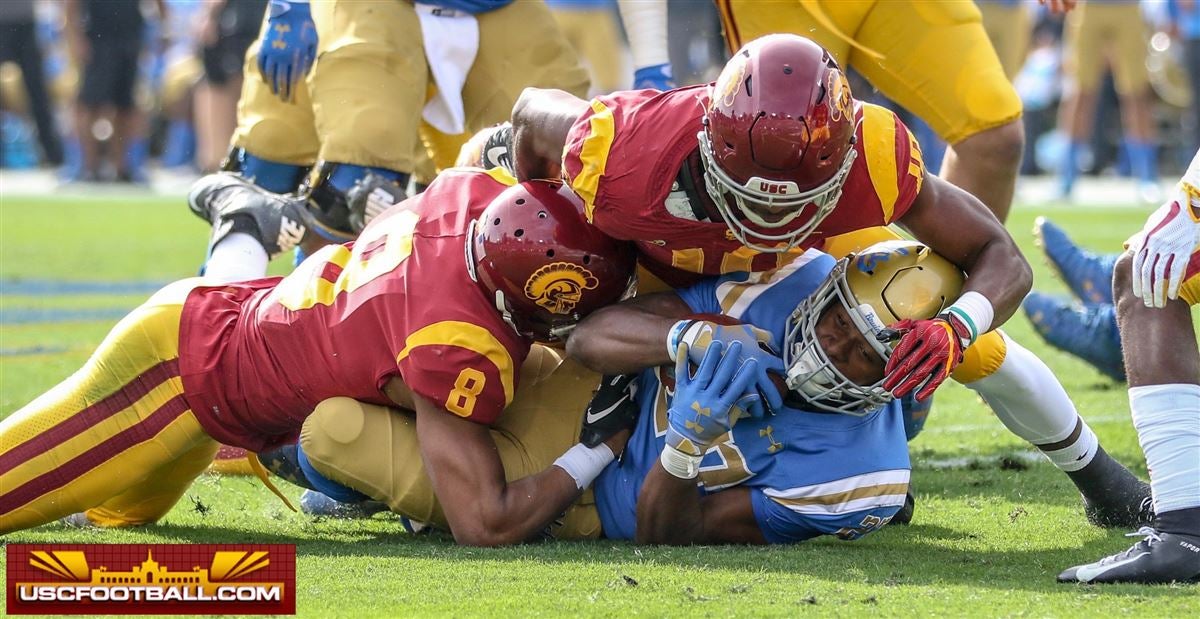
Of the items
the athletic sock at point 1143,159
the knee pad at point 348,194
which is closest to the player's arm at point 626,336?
the knee pad at point 348,194

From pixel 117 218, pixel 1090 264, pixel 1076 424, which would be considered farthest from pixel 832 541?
pixel 117 218

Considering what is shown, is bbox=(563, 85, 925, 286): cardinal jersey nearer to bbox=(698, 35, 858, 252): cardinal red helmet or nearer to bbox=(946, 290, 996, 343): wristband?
bbox=(698, 35, 858, 252): cardinal red helmet

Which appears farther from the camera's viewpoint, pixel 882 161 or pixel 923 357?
pixel 882 161

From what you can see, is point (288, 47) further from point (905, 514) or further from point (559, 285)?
point (905, 514)

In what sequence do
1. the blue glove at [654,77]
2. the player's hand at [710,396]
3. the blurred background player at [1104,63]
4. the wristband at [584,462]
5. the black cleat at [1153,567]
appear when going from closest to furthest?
the black cleat at [1153,567], the player's hand at [710,396], the wristband at [584,462], the blue glove at [654,77], the blurred background player at [1104,63]

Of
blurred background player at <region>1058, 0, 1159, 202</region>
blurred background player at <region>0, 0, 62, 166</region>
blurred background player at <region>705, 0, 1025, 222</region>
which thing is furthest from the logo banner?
blurred background player at <region>0, 0, 62, 166</region>

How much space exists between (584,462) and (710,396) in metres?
0.46

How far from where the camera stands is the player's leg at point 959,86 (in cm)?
475

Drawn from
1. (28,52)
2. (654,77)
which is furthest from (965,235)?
(28,52)

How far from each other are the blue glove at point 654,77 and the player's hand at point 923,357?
206cm

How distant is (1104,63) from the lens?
13.2 meters

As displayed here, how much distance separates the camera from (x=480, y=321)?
3.72 metres

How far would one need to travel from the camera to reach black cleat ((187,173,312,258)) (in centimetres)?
499

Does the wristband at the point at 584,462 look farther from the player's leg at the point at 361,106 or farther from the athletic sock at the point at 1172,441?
the player's leg at the point at 361,106
